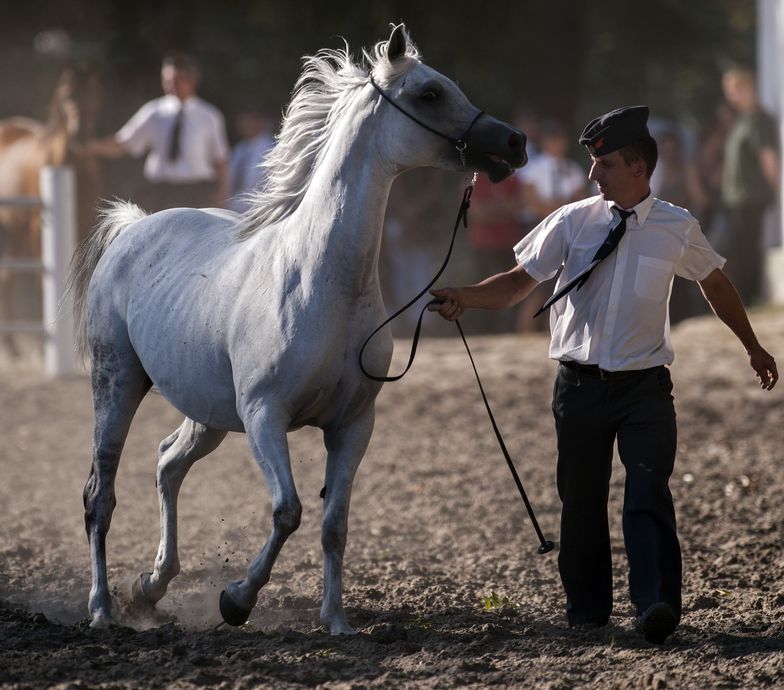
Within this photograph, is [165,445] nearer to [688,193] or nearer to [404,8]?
[688,193]

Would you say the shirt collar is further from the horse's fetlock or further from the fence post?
the fence post

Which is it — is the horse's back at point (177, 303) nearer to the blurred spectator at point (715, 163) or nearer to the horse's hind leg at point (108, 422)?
the horse's hind leg at point (108, 422)

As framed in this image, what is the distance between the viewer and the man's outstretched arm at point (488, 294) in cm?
520

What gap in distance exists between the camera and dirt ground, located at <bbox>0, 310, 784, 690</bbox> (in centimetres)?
466

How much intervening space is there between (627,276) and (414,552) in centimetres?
236

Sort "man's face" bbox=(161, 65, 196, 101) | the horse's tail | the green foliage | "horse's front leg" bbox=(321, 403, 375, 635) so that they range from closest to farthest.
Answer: "horse's front leg" bbox=(321, 403, 375, 635)
the green foliage
the horse's tail
"man's face" bbox=(161, 65, 196, 101)

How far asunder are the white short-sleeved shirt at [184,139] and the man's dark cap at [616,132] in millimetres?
7895

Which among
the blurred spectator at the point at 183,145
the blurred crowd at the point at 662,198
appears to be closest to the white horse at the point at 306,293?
the blurred spectator at the point at 183,145

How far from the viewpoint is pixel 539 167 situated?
13875 mm

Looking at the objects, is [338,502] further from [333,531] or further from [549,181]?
[549,181]

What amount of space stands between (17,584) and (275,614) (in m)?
1.28

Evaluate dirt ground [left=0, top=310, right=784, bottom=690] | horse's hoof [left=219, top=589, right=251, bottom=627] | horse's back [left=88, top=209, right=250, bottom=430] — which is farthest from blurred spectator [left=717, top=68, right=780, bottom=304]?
horse's hoof [left=219, top=589, right=251, bottom=627]

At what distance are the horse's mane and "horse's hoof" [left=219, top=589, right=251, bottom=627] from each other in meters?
1.40

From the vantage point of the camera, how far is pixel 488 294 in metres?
5.28
